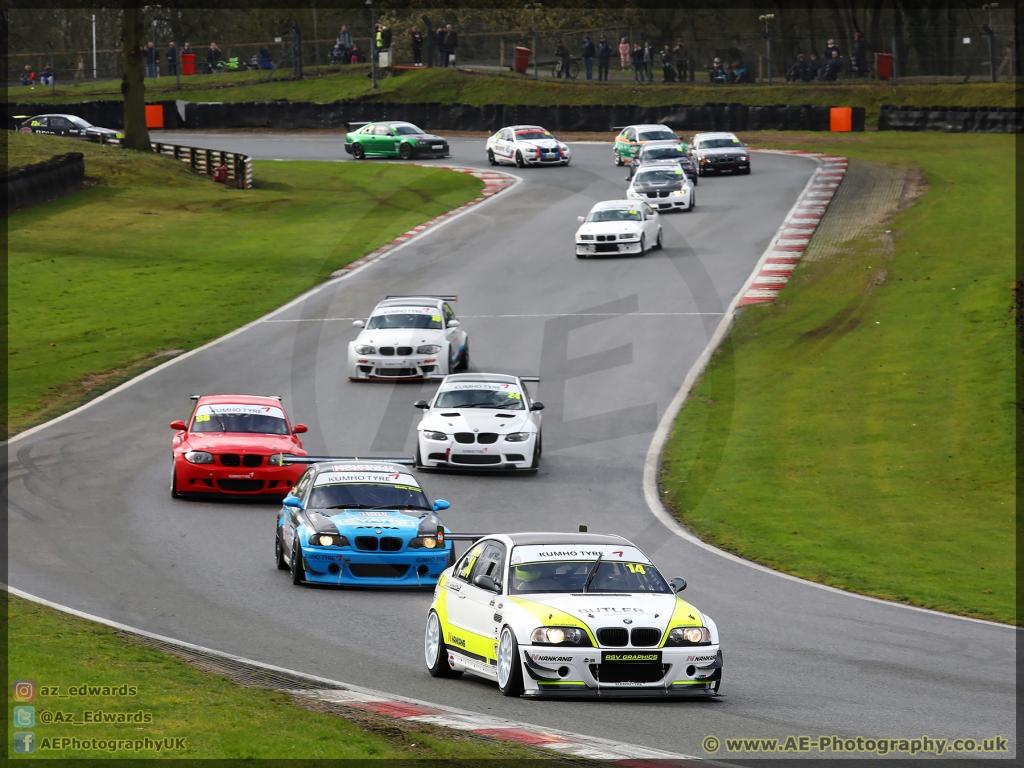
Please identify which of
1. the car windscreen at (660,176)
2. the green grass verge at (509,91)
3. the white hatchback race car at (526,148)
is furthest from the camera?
the green grass verge at (509,91)

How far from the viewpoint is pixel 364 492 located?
16.4 m

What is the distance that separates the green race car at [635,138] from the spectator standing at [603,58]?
54.0ft

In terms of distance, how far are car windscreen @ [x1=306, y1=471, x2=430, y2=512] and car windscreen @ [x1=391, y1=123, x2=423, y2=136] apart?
145 ft

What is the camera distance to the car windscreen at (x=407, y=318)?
28.4m

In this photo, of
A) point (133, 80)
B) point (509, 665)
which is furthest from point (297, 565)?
point (133, 80)

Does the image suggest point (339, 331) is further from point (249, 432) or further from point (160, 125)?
point (160, 125)

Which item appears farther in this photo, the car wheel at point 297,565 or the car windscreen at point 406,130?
the car windscreen at point 406,130

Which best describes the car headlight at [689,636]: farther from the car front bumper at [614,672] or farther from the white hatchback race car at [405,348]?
the white hatchback race car at [405,348]

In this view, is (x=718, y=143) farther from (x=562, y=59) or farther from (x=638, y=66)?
(x=562, y=59)

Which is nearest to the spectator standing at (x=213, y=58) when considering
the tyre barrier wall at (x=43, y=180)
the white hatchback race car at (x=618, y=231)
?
the tyre barrier wall at (x=43, y=180)

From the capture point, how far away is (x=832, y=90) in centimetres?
6481

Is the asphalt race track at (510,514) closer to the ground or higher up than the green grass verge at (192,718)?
closer to the ground

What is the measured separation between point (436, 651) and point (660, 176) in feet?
113

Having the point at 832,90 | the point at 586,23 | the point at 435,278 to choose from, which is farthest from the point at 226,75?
the point at 435,278
